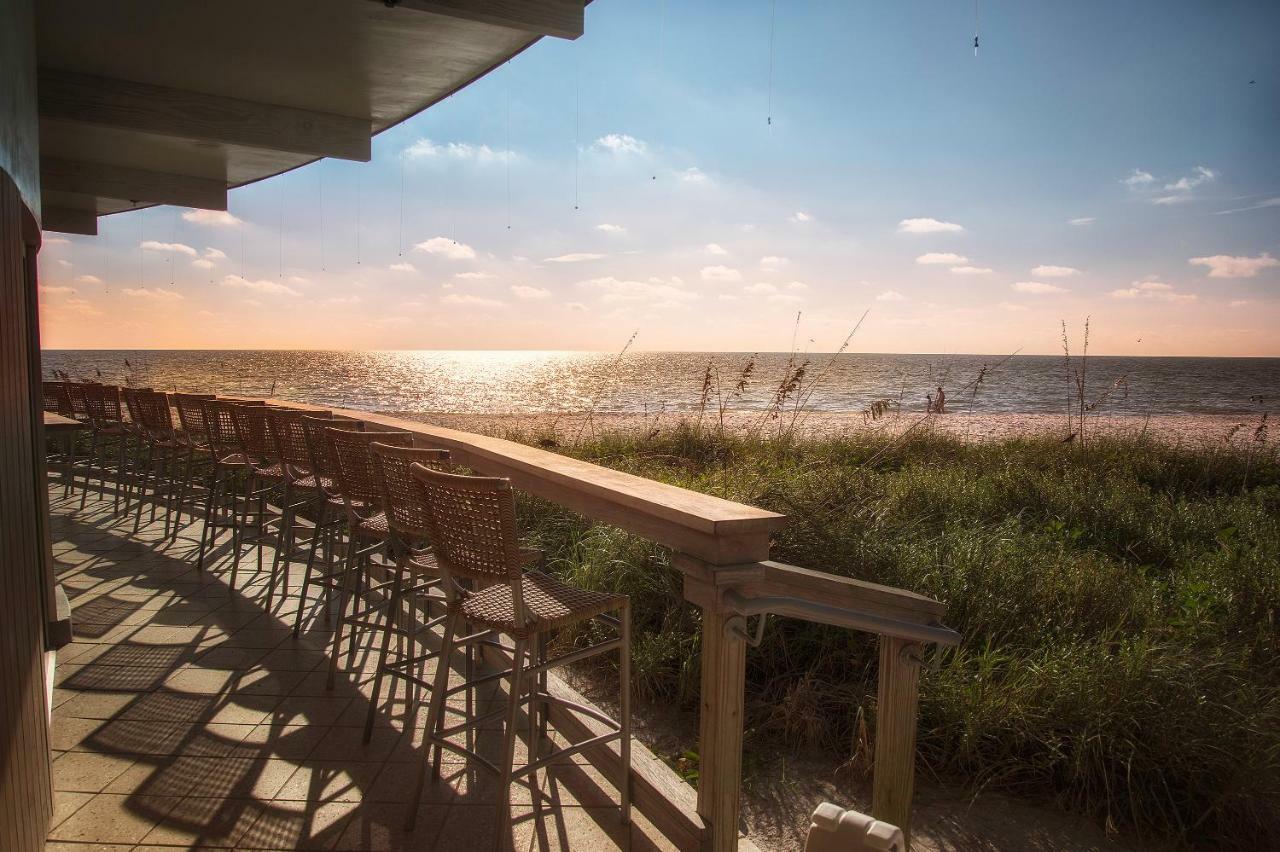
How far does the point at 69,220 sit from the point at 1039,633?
10.5 m

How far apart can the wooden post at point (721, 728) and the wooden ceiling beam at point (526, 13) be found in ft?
13.4

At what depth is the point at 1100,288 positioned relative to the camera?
31781mm

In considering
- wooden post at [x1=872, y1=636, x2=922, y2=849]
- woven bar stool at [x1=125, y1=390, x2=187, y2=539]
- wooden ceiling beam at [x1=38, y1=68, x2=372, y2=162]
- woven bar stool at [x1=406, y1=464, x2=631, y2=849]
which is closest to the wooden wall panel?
woven bar stool at [x1=406, y1=464, x2=631, y2=849]

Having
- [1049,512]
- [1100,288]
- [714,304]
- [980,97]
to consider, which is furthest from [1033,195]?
[714,304]

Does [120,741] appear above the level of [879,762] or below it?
below

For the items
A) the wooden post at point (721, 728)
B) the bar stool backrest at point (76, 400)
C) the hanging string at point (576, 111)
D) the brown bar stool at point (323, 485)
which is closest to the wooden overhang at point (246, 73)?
the hanging string at point (576, 111)

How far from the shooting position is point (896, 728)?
6.23 ft

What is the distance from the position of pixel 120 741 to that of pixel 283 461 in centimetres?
152

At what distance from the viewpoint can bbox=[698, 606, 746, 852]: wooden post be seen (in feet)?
5.82

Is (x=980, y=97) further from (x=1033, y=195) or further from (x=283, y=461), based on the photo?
(x=283, y=461)

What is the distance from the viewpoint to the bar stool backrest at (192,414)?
5.02 meters

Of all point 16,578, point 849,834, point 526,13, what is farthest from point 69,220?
point 849,834

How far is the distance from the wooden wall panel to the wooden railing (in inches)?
53.5

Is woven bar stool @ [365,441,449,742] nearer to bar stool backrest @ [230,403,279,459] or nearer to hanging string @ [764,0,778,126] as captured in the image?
bar stool backrest @ [230,403,279,459]
